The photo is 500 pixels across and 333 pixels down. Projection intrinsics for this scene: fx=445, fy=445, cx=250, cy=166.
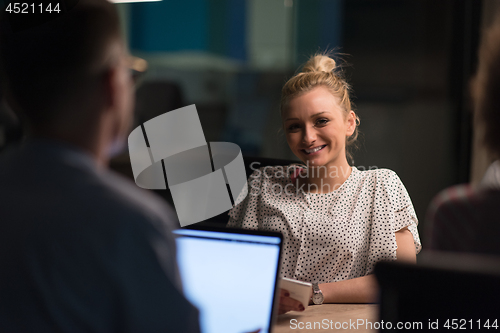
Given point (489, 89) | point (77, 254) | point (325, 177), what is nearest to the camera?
point (77, 254)

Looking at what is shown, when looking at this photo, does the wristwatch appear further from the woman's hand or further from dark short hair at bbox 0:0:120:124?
dark short hair at bbox 0:0:120:124

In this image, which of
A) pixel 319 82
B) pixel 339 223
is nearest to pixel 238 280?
pixel 339 223

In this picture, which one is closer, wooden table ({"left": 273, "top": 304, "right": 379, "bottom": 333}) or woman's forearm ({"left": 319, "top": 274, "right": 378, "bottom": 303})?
wooden table ({"left": 273, "top": 304, "right": 379, "bottom": 333})

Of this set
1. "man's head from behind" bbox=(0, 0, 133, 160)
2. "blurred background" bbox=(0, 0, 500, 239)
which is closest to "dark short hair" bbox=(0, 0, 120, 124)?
"man's head from behind" bbox=(0, 0, 133, 160)

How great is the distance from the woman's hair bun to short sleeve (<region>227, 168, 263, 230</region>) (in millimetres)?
441

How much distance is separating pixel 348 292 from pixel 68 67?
3.51ft

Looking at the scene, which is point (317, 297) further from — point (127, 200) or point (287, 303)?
point (127, 200)

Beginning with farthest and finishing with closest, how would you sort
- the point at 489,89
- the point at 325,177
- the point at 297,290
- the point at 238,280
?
the point at 325,177
the point at 297,290
the point at 238,280
the point at 489,89

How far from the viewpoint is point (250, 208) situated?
5.40ft

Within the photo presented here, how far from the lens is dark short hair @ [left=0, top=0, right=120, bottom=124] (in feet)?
1.66

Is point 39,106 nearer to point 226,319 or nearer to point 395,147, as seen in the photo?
point 226,319

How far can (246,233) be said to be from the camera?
0.85 meters

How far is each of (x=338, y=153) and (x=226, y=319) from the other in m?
0.92

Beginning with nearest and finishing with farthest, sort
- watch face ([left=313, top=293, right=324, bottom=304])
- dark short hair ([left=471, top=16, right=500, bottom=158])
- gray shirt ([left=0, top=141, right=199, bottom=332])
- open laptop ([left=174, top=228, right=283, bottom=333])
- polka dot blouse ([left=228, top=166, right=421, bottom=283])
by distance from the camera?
gray shirt ([left=0, top=141, right=199, bottom=332]), dark short hair ([left=471, top=16, right=500, bottom=158]), open laptop ([left=174, top=228, right=283, bottom=333]), watch face ([left=313, top=293, right=324, bottom=304]), polka dot blouse ([left=228, top=166, right=421, bottom=283])
